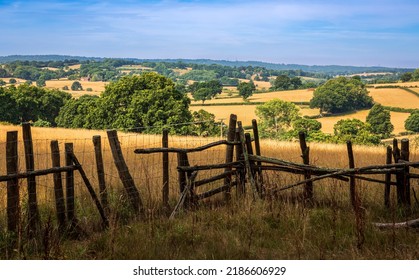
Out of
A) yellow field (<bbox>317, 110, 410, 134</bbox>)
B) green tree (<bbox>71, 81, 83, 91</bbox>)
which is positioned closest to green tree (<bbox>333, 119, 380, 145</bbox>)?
yellow field (<bbox>317, 110, 410, 134</bbox>)

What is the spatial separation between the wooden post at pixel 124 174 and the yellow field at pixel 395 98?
8853 cm

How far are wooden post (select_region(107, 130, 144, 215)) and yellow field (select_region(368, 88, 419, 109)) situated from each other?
290 ft

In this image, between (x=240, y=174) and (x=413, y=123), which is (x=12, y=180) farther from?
(x=413, y=123)

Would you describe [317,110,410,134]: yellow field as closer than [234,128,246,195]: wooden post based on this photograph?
No

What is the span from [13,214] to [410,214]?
5.79 m

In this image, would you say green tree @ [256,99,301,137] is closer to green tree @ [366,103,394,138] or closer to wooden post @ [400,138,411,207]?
green tree @ [366,103,394,138]

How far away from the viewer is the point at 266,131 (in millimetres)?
77375

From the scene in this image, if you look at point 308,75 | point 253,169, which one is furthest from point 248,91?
point 253,169

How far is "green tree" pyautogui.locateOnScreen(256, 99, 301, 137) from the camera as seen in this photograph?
79.1 meters

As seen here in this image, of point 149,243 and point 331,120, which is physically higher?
point 149,243

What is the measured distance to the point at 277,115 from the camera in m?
80.3

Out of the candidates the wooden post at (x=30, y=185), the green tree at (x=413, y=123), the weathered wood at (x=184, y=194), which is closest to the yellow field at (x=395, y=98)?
the green tree at (x=413, y=123)

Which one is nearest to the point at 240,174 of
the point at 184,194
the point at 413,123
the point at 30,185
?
the point at 184,194
